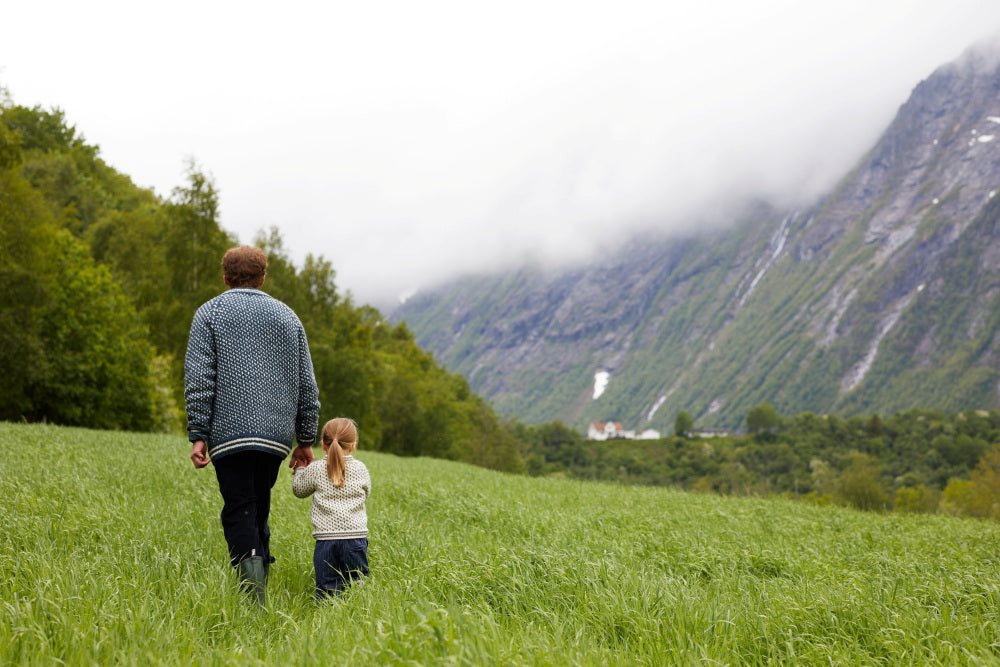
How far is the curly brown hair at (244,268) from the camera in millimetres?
5566

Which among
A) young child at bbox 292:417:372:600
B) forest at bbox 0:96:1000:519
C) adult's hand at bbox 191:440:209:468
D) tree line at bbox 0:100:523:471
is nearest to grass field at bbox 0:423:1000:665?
young child at bbox 292:417:372:600

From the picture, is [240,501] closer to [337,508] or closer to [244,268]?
[337,508]

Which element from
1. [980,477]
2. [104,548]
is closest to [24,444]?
[104,548]

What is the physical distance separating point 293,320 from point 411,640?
10.9 feet

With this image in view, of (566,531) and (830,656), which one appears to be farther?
(566,531)

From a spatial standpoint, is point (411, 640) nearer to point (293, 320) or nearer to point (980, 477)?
point (293, 320)

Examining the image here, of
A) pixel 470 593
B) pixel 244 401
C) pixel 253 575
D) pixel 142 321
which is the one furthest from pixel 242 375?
pixel 142 321

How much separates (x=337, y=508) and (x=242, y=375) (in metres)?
1.46

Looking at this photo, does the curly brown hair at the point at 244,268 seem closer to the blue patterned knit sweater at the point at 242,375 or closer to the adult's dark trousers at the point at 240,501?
the blue patterned knit sweater at the point at 242,375

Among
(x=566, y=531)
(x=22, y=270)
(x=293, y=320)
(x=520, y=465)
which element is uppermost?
(x=22, y=270)

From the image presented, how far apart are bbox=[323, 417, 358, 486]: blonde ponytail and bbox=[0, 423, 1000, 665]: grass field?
0.94m

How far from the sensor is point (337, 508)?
5629 millimetres

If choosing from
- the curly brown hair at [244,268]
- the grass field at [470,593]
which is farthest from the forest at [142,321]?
the curly brown hair at [244,268]

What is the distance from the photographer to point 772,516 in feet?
41.1
